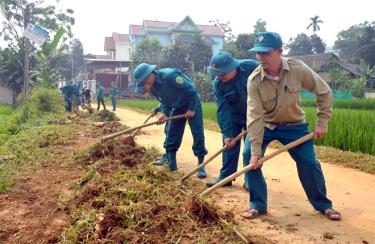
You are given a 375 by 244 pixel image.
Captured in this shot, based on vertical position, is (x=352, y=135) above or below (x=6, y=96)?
above

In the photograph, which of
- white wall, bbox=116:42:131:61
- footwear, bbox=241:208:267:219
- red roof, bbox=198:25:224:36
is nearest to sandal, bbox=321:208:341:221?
footwear, bbox=241:208:267:219

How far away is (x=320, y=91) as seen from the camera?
3.50 meters

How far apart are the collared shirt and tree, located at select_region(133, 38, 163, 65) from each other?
29420mm

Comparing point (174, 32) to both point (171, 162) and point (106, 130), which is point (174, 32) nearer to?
point (106, 130)

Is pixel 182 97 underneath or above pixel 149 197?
above

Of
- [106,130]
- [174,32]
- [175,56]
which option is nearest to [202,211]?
[106,130]

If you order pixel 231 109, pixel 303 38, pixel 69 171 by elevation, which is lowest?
pixel 69 171

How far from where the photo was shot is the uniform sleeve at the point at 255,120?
11.6ft

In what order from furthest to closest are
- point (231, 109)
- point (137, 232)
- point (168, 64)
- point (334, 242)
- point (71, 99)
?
1. point (168, 64)
2. point (71, 99)
3. point (231, 109)
4. point (334, 242)
5. point (137, 232)

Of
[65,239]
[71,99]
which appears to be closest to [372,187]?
[65,239]

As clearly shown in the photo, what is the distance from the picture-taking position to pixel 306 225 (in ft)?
11.7

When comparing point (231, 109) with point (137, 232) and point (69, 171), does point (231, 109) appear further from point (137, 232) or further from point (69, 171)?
point (69, 171)

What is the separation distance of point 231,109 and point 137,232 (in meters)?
2.24

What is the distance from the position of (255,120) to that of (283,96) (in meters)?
0.33
